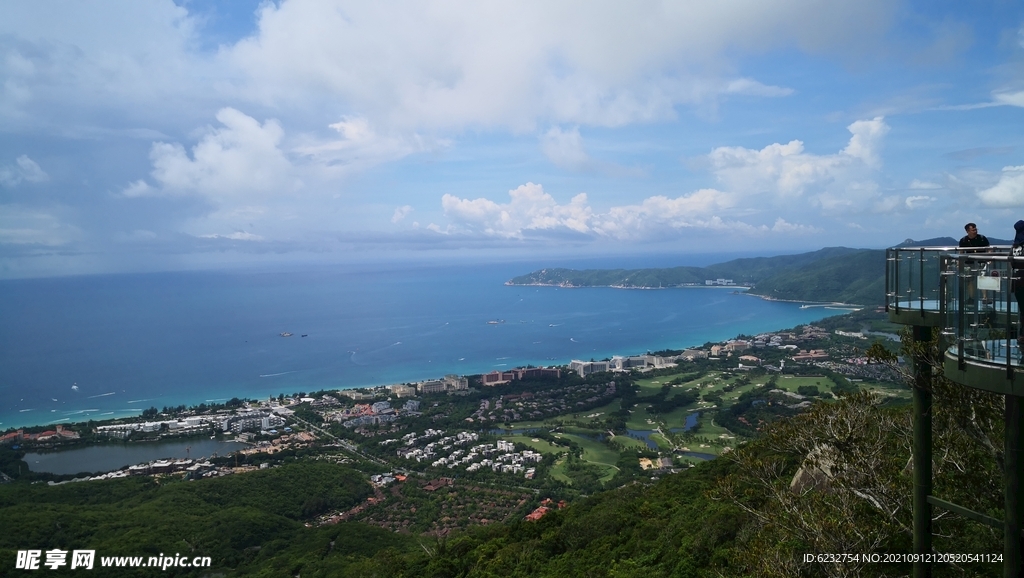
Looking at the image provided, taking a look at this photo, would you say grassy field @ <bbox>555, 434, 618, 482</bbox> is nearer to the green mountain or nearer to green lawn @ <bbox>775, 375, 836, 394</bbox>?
green lawn @ <bbox>775, 375, 836, 394</bbox>

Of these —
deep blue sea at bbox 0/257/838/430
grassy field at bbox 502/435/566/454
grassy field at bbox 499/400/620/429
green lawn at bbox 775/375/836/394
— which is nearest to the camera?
grassy field at bbox 502/435/566/454

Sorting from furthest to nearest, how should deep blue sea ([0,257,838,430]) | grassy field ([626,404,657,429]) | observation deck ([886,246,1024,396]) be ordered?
1. deep blue sea ([0,257,838,430])
2. grassy field ([626,404,657,429])
3. observation deck ([886,246,1024,396])

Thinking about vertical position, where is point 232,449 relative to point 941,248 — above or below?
below

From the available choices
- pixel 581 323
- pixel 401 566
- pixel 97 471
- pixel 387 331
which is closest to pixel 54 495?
pixel 97 471

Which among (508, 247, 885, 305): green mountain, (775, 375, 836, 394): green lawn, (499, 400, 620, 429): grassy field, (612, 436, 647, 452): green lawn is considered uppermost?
(508, 247, 885, 305): green mountain

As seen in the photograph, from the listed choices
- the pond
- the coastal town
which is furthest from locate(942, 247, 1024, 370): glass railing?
the pond

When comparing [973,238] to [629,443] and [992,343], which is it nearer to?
[992,343]

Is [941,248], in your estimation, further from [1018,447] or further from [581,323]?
[581,323]
